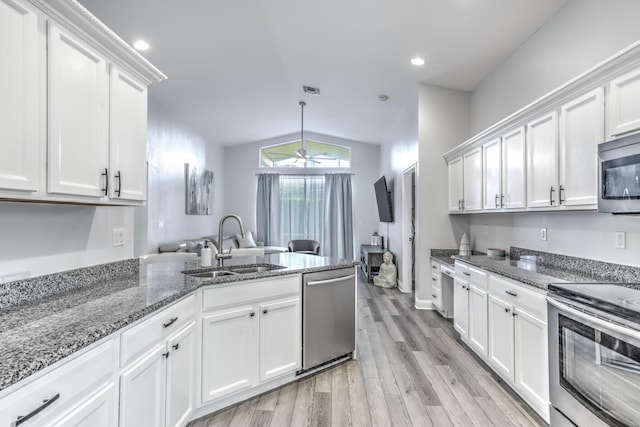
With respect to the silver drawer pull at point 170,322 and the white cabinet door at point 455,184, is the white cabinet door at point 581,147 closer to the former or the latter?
the white cabinet door at point 455,184

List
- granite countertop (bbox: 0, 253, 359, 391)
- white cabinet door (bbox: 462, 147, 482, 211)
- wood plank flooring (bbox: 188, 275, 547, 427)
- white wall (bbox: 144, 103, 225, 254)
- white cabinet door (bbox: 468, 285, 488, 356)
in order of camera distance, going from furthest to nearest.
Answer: white wall (bbox: 144, 103, 225, 254) → white cabinet door (bbox: 462, 147, 482, 211) → white cabinet door (bbox: 468, 285, 488, 356) → wood plank flooring (bbox: 188, 275, 547, 427) → granite countertop (bbox: 0, 253, 359, 391)

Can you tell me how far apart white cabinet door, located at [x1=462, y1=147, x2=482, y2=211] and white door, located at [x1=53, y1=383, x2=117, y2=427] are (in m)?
3.56

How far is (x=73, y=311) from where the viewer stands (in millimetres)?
1385

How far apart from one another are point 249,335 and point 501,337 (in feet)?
6.03

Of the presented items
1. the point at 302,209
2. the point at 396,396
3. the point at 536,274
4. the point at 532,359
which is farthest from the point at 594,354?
the point at 302,209

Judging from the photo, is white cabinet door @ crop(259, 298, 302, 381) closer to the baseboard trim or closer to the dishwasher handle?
the dishwasher handle

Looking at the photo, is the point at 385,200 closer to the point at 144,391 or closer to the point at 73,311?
the point at 144,391

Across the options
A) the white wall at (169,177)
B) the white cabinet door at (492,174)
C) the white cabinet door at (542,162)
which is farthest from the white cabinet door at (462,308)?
the white wall at (169,177)

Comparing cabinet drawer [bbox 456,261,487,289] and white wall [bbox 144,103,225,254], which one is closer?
cabinet drawer [bbox 456,261,487,289]

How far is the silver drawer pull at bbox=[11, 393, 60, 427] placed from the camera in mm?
876

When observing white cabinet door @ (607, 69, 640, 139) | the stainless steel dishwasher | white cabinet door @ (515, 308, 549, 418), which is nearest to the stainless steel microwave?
white cabinet door @ (607, 69, 640, 139)

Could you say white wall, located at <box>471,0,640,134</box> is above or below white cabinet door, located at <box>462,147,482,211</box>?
above

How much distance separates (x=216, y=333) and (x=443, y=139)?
385 centimetres

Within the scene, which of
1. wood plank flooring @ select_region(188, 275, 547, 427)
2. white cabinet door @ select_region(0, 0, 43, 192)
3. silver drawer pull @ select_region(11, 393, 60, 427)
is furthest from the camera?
wood plank flooring @ select_region(188, 275, 547, 427)
